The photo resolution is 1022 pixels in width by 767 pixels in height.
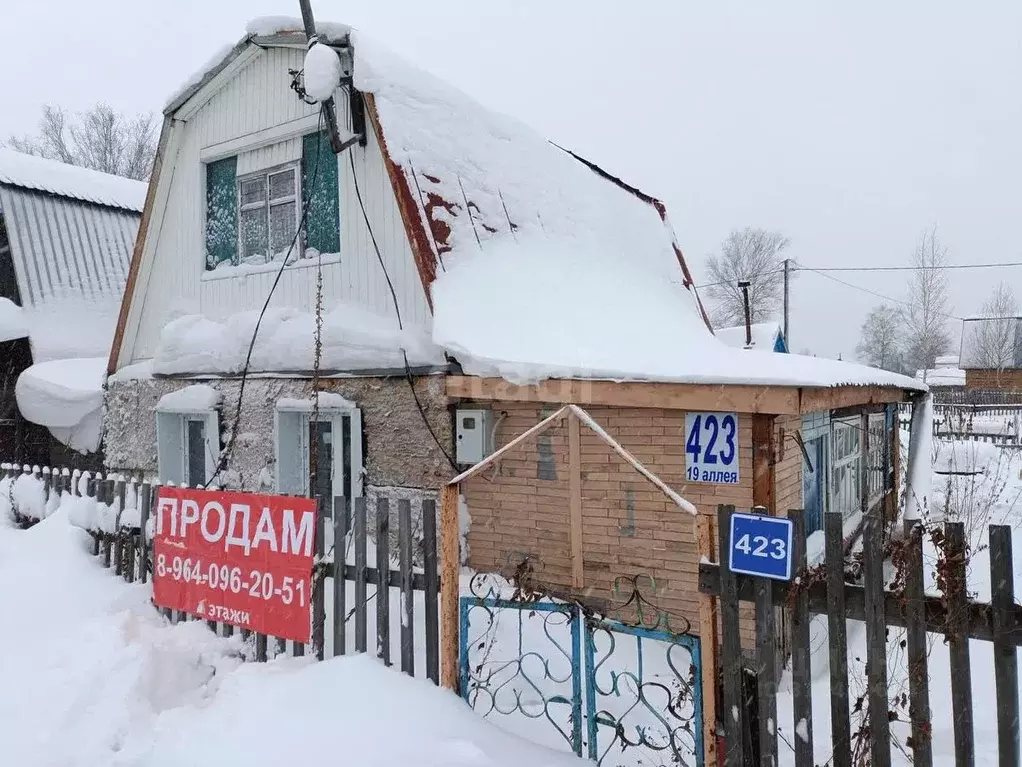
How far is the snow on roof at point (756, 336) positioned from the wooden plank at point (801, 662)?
1212 centimetres

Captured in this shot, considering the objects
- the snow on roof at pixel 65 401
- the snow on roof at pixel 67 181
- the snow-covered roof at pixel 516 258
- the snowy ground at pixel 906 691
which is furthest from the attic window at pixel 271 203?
the snow on roof at pixel 67 181

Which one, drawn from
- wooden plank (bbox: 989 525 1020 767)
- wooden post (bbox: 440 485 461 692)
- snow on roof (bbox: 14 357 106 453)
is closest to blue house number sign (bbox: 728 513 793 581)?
wooden plank (bbox: 989 525 1020 767)

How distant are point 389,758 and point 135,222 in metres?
15.8

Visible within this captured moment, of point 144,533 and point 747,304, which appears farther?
point 747,304

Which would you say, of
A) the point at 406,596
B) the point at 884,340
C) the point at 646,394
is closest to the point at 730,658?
the point at 406,596

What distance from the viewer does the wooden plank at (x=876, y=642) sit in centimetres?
287

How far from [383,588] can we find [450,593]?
Result: 55 centimetres

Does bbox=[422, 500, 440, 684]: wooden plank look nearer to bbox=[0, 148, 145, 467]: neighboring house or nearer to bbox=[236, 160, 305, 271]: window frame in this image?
bbox=[236, 160, 305, 271]: window frame

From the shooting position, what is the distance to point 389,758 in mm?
3264

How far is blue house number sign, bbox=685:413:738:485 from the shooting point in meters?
5.49

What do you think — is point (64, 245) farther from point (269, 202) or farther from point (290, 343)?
point (290, 343)

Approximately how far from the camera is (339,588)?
4.32 meters

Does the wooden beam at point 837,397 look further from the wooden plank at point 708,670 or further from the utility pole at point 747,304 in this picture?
the utility pole at point 747,304

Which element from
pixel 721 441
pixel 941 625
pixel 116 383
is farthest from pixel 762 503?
pixel 116 383
